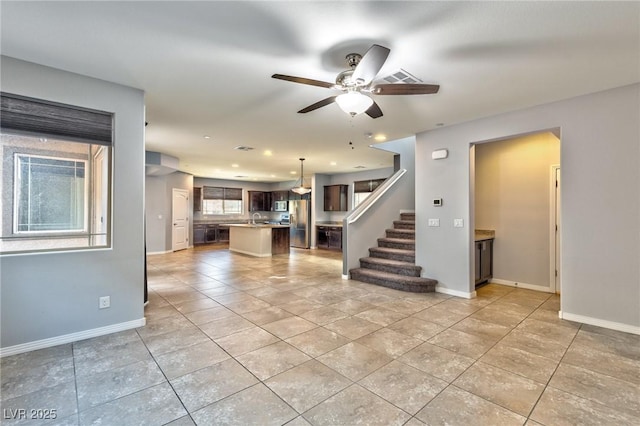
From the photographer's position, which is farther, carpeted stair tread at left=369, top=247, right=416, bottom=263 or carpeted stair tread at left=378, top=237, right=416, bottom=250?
carpeted stair tread at left=378, top=237, right=416, bottom=250

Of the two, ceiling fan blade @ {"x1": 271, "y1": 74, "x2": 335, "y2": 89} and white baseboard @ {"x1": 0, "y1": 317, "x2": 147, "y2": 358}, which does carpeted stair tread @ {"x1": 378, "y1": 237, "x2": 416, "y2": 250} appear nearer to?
ceiling fan blade @ {"x1": 271, "y1": 74, "x2": 335, "y2": 89}

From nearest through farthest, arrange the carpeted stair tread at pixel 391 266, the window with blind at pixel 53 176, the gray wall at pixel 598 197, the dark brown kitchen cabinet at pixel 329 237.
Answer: the window with blind at pixel 53 176, the gray wall at pixel 598 197, the carpeted stair tread at pixel 391 266, the dark brown kitchen cabinet at pixel 329 237

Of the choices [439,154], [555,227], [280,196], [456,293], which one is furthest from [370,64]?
[280,196]

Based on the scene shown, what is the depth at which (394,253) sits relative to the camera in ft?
18.4

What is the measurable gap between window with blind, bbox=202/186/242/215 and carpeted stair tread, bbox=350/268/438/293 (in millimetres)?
8619

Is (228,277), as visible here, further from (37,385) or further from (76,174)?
(37,385)

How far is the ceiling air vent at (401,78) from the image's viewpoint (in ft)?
9.39

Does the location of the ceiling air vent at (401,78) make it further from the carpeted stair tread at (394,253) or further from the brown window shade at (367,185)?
the brown window shade at (367,185)

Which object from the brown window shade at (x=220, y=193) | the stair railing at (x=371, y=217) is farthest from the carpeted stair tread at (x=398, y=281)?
the brown window shade at (x=220, y=193)

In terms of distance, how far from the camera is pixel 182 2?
74.6 inches

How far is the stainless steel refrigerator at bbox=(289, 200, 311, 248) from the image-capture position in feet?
34.3

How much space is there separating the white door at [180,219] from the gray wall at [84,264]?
21.4ft

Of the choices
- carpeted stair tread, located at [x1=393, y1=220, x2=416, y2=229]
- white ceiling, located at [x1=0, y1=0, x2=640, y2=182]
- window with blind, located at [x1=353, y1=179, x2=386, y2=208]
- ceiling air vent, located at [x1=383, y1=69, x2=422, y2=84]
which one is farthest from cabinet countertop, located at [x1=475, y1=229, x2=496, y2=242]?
window with blind, located at [x1=353, y1=179, x2=386, y2=208]

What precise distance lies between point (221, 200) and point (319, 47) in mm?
10874
